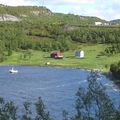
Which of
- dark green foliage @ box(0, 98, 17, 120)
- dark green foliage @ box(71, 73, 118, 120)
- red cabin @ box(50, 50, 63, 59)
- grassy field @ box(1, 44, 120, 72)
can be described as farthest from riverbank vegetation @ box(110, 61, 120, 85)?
dark green foliage @ box(0, 98, 17, 120)

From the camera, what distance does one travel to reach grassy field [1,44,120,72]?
15650 centimetres

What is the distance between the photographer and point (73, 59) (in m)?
174

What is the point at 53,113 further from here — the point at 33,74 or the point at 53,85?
the point at 33,74

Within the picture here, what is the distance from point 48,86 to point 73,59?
65.0 metres

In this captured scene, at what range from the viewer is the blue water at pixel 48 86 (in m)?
81.8

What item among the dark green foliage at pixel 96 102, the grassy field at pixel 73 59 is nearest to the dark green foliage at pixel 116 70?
the grassy field at pixel 73 59

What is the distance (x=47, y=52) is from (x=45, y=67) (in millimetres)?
39104

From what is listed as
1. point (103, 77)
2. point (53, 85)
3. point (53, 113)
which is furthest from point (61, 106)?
point (103, 77)

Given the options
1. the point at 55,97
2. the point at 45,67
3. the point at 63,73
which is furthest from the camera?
the point at 45,67

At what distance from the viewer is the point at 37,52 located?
651 ft

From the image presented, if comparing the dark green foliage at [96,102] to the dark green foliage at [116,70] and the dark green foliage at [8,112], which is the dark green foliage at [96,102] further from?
the dark green foliage at [116,70]

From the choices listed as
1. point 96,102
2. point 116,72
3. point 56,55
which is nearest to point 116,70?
point 116,72

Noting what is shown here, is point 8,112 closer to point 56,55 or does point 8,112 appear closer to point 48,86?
point 48,86

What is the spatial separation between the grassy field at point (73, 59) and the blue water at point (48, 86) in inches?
266
